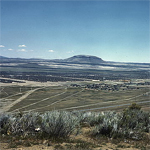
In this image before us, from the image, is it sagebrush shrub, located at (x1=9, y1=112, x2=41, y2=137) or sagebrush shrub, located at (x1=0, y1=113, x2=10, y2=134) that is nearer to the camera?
sagebrush shrub, located at (x1=9, y1=112, x2=41, y2=137)

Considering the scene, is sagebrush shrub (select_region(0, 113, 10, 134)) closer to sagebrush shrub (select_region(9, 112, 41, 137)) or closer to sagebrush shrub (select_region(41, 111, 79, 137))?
sagebrush shrub (select_region(9, 112, 41, 137))

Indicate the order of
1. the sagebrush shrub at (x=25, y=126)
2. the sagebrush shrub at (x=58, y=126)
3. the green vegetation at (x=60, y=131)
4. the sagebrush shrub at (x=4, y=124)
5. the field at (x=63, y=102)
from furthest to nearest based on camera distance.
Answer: the field at (x=63, y=102) → the sagebrush shrub at (x=4, y=124) → the sagebrush shrub at (x=25, y=126) → the sagebrush shrub at (x=58, y=126) → the green vegetation at (x=60, y=131)

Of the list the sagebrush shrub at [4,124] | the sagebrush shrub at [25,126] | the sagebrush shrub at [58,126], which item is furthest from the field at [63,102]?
the sagebrush shrub at [58,126]

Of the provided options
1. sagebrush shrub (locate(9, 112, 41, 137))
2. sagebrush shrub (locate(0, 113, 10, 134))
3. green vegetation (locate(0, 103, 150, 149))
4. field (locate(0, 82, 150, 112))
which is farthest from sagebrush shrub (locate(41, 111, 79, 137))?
field (locate(0, 82, 150, 112))

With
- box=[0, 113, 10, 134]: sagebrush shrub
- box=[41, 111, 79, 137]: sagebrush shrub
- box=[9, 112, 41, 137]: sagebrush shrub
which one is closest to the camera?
box=[41, 111, 79, 137]: sagebrush shrub

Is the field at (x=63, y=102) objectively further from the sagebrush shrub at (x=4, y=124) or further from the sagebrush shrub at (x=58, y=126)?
the sagebrush shrub at (x=58, y=126)

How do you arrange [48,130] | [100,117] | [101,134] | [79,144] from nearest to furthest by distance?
[79,144] < [48,130] < [101,134] < [100,117]

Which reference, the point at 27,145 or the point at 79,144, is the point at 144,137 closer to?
the point at 79,144

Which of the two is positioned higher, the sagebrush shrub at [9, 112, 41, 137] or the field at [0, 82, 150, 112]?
the sagebrush shrub at [9, 112, 41, 137]

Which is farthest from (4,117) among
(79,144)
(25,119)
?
(79,144)

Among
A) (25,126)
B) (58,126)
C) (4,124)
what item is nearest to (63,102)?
(4,124)

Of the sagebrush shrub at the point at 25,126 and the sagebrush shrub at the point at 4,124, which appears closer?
the sagebrush shrub at the point at 25,126
